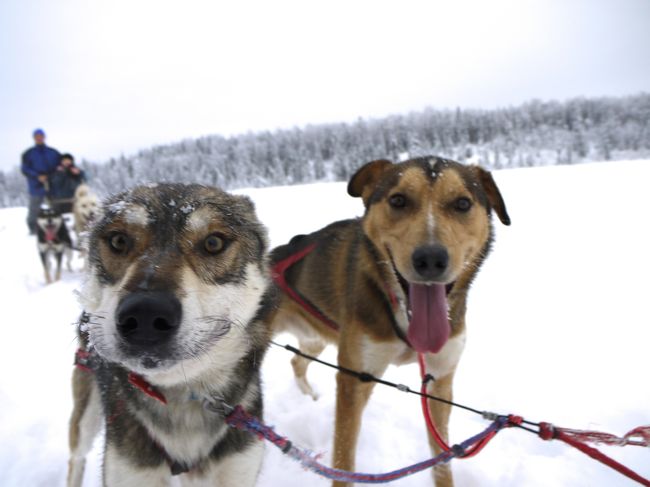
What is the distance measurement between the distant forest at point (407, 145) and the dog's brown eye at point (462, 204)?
64338 mm

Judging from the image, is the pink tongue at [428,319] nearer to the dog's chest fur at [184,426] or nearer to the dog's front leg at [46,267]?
the dog's chest fur at [184,426]

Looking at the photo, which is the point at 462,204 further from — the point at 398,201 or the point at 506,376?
the point at 506,376

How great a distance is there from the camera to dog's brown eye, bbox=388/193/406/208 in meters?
2.45

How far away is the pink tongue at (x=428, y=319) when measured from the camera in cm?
223

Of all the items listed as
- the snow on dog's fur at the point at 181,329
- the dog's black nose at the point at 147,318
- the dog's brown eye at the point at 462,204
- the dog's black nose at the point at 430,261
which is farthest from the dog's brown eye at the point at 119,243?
the dog's brown eye at the point at 462,204

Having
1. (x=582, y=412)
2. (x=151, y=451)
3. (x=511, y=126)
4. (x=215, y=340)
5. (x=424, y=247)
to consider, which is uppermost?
(x=511, y=126)

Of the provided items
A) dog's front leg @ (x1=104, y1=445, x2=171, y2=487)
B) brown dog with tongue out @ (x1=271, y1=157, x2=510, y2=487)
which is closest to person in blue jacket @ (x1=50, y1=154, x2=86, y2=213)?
brown dog with tongue out @ (x1=271, y1=157, x2=510, y2=487)

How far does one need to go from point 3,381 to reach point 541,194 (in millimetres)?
11829

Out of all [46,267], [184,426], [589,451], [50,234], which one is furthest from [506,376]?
[46,267]

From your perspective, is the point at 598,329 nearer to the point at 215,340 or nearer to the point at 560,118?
the point at 215,340

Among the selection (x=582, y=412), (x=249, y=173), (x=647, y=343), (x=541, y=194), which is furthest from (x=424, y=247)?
(x=249, y=173)

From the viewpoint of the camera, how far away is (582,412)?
325cm

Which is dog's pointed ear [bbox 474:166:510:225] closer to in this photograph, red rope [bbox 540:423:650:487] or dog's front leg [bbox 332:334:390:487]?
dog's front leg [bbox 332:334:390:487]

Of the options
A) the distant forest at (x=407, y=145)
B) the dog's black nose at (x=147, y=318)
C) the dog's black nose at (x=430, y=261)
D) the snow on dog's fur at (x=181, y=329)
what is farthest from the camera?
the distant forest at (x=407, y=145)
